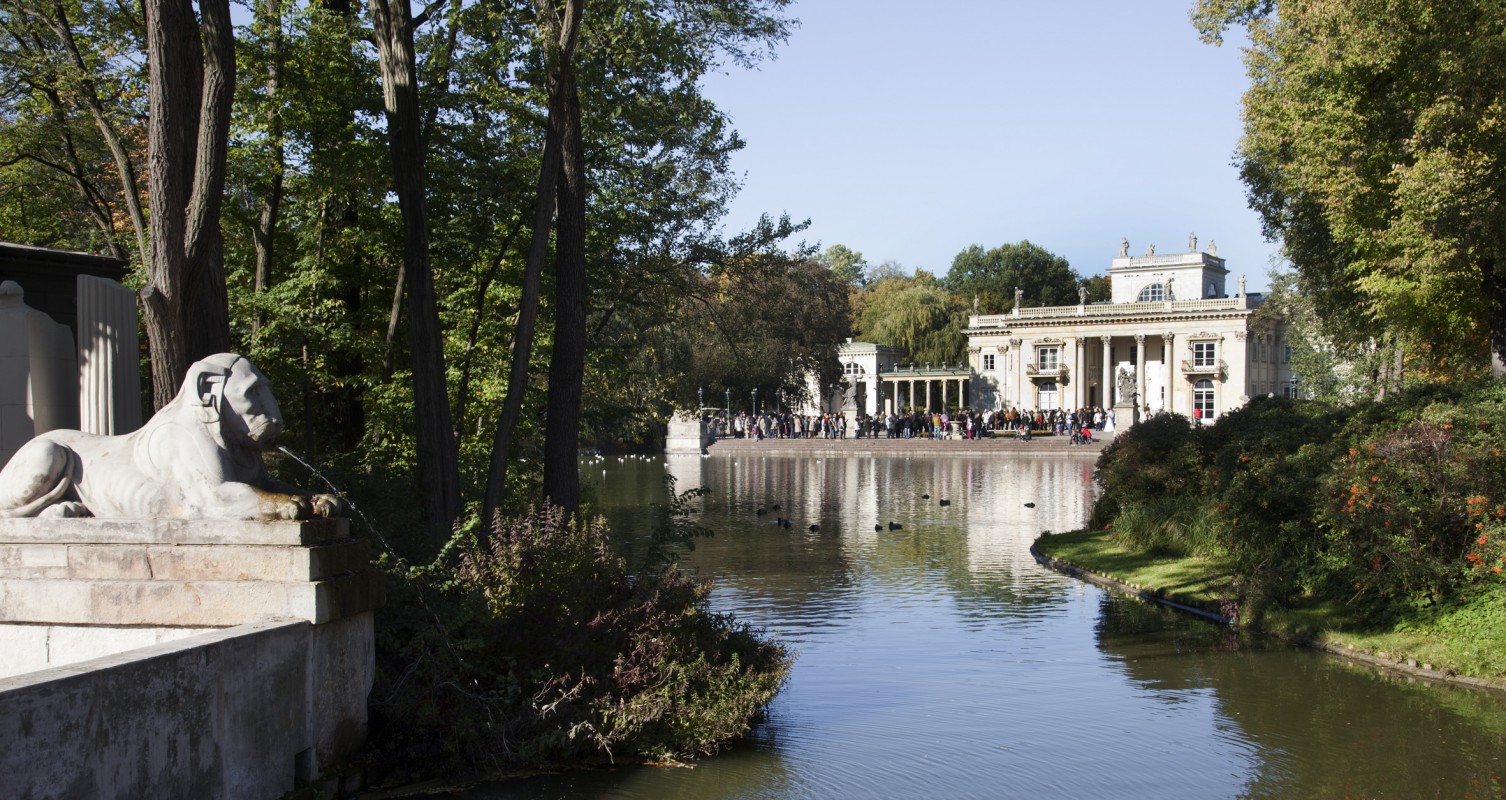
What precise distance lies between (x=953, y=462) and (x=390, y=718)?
48908 mm

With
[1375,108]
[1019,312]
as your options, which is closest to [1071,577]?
[1375,108]

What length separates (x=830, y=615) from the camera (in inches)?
614

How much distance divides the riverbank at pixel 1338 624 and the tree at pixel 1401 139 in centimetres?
576

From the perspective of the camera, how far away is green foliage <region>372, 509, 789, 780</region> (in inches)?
322

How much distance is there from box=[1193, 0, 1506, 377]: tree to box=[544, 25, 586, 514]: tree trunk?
11475mm

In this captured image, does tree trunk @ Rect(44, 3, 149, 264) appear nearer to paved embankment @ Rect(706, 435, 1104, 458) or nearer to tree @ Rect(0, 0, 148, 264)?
tree @ Rect(0, 0, 148, 264)

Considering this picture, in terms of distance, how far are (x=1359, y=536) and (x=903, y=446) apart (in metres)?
50.7

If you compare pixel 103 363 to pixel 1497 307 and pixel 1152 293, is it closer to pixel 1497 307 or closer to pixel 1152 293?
pixel 1497 307

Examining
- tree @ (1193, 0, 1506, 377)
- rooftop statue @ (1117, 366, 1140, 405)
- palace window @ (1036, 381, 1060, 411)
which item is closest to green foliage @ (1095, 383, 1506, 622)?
tree @ (1193, 0, 1506, 377)

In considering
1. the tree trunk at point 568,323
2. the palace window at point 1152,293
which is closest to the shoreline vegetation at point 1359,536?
the tree trunk at point 568,323

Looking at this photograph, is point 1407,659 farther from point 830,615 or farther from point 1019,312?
point 1019,312

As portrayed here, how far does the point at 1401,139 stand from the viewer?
64.1ft

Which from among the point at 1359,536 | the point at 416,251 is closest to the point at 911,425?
the point at 1359,536

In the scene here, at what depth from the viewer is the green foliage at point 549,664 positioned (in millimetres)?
8188
